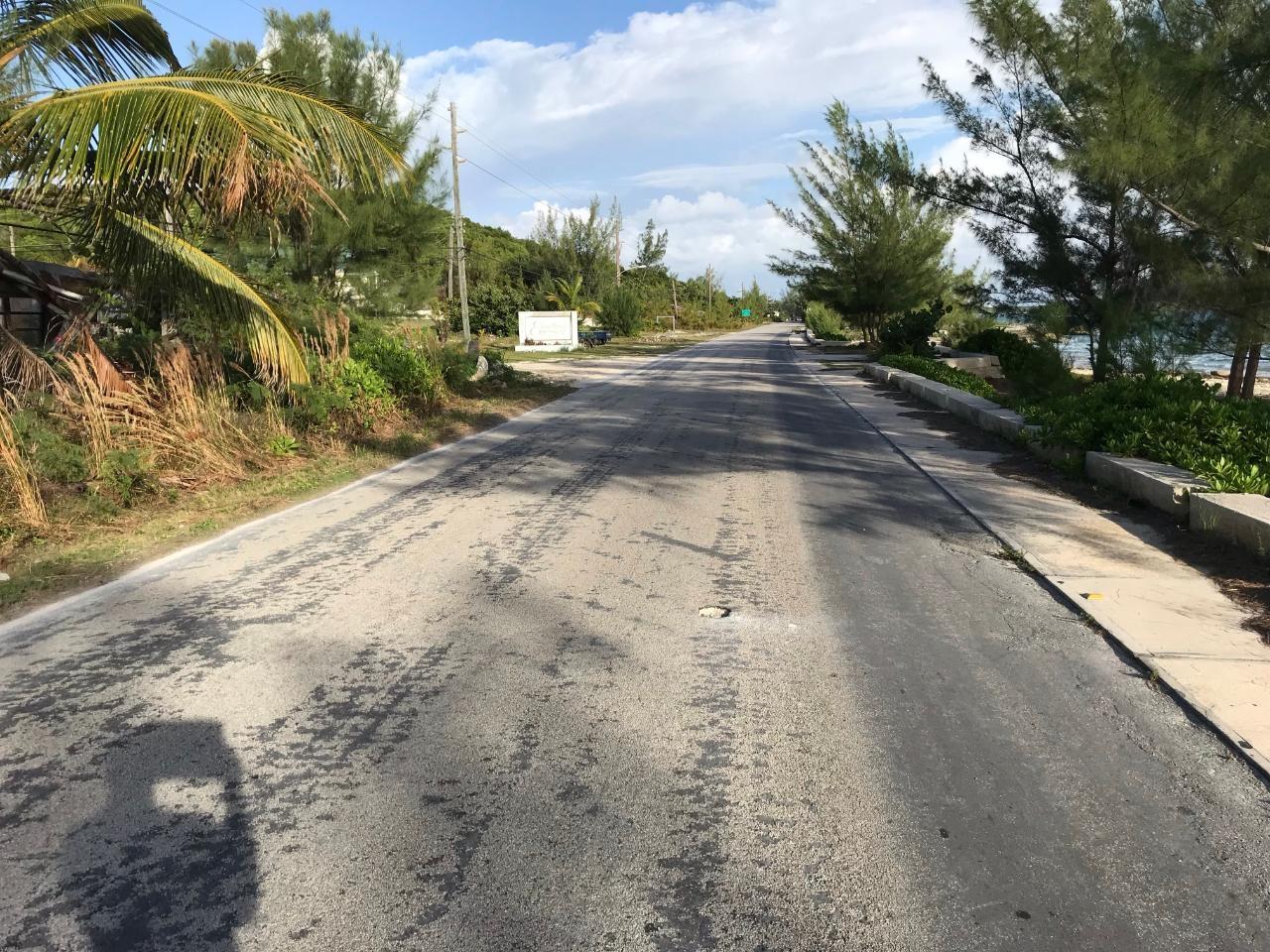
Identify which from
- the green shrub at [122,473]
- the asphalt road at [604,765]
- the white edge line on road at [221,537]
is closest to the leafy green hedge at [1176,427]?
the asphalt road at [604,765]

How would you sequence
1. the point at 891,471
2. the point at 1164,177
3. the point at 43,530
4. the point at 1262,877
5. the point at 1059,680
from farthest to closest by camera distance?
the point at 1164,177 → the point at 891,471 → the point at 43,530 → the point at 1059,680 → the point at 1262,877

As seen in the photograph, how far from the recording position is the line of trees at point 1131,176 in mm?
9891

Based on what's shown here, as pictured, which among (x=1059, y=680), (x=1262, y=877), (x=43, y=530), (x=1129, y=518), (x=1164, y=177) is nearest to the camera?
(x=1262, y=877)

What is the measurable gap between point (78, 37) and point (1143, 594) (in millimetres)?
9545

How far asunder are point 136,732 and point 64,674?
939 mm

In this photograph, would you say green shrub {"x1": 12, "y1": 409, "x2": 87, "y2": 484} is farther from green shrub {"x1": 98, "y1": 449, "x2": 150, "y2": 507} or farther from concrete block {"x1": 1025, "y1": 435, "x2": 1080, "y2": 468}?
concrete block {"x1": 1025, "y1": 435, "x2": 1080, "y2": 468}

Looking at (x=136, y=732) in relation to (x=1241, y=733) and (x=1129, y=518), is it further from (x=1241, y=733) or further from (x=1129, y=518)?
(x=1129, y=518)

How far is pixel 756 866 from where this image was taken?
2.91 metres

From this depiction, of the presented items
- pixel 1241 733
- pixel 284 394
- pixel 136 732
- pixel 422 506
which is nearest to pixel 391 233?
pixel 284 394

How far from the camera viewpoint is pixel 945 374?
20.4 meters

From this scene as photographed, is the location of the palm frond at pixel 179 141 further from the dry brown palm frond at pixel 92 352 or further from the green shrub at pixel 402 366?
the green shrub at pixel 402 366

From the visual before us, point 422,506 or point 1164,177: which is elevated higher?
point 1164,177

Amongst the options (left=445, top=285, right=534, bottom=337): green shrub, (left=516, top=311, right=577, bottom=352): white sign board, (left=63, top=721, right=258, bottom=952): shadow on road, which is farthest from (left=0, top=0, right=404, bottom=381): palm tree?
(left=445, top=285, right=534, bottom=337): green shrub

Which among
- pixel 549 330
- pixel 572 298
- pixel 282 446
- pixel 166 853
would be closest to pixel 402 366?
pixel 282 446
